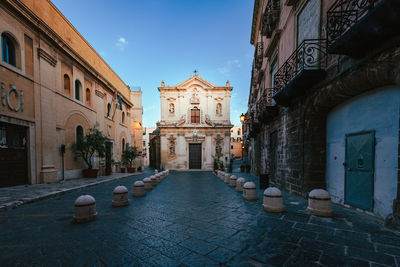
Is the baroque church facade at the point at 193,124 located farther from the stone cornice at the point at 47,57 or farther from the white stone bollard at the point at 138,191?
the white stone bollard at the point at 138,191

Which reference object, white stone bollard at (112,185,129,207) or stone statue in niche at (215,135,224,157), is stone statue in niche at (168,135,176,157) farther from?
white stone bollard at (112,185,129,207)

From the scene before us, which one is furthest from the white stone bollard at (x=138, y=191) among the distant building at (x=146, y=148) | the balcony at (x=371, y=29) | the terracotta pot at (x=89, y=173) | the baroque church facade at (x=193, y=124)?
the distant building at (x=146, y=148)

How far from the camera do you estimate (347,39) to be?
12.6ft

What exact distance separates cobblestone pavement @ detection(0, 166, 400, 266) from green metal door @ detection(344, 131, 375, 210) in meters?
0.41

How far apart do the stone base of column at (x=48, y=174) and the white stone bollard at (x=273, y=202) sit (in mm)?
10828

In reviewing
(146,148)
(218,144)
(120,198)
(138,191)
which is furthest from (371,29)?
(146,148)

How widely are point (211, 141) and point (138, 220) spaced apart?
Result: 69.2ft

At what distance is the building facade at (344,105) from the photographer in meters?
3.65

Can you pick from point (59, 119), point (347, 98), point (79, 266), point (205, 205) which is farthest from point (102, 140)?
point (347, 98)

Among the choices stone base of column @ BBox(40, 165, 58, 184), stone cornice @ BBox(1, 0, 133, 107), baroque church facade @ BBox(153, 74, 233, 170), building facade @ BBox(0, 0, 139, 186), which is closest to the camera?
building facade @ BBox(0, 0, 139, 186)

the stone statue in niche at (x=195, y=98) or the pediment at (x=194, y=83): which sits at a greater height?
the pediment at (x=194, y=83)

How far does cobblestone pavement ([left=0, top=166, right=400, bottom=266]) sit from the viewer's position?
2.61 meters

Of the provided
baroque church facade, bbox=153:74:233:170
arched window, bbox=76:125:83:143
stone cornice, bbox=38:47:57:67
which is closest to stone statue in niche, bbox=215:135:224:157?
baroque church facade, bbox=153:74:233:170

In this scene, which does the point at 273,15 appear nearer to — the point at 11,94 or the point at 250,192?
the point at 250,192
